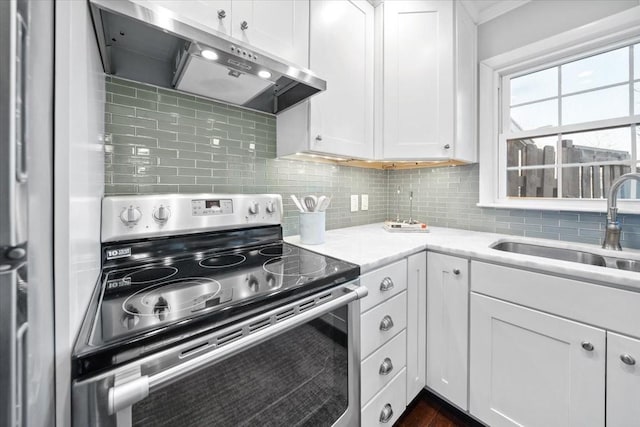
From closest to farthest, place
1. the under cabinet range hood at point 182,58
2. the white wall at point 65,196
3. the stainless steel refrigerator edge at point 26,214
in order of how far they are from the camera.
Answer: the stainless steel refrigerator edge at point 26,214 → the white wall at point 65,196 → the under cabinet range hood at point 182,58

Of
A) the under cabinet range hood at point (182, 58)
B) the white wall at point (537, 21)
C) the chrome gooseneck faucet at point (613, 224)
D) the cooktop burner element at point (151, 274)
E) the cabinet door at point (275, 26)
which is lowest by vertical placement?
the cooktop burner element at point (151, 274)

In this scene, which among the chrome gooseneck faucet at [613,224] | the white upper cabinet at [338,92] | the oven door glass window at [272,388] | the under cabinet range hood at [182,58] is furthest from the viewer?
the white upper cabinet at [338,92]

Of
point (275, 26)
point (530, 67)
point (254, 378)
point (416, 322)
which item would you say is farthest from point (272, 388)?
point (530, 67)

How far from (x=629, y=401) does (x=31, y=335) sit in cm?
167

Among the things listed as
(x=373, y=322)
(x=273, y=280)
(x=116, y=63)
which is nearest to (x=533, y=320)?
(x=373, y=322)

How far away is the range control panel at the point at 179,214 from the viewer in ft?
3.13

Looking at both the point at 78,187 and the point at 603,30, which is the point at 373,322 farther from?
the point at 603,30

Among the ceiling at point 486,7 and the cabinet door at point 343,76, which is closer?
the cabinet door at point 343,76

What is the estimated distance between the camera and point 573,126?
1555 millimetres

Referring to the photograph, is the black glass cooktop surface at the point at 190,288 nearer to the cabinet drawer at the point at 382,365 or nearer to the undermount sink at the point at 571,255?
the cabinet drawer at the point at 382,365

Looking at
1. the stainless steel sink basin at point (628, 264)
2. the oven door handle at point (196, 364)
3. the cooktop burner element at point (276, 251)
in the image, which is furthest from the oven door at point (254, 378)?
the stainless steel sink basin at point (628, 264)

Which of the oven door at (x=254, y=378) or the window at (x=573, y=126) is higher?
the window at (x=573, y=126)

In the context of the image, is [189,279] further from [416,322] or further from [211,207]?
[416,322]

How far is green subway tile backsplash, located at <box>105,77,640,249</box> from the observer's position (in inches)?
42.8
